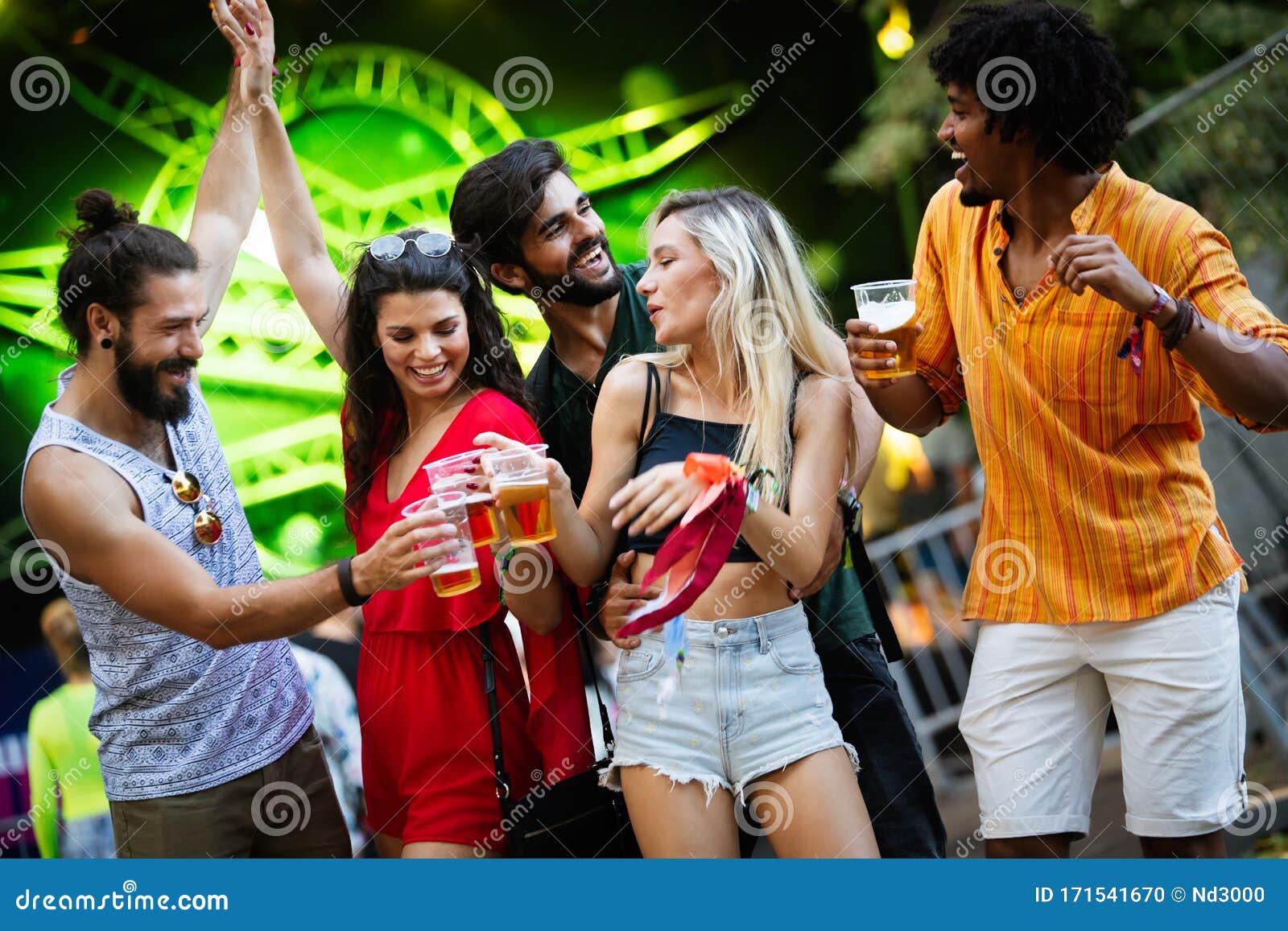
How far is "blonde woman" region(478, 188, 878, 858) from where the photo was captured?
2750 millimetres

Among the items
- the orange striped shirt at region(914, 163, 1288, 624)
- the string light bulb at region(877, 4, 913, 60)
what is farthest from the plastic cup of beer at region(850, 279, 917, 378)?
the string light bulb at region(877, 4, 913, 60)

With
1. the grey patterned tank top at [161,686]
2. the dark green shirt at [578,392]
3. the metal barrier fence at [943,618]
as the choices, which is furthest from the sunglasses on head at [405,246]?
the metal barrier fence at [943,618]

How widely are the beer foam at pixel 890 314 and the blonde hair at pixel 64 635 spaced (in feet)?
10.3

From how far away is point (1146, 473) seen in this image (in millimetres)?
2801

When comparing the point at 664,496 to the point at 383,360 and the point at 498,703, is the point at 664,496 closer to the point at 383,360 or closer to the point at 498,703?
the point at 498,703

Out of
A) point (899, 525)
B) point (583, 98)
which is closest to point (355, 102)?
point (583, 98)

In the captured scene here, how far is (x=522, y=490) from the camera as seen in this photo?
2.74 m

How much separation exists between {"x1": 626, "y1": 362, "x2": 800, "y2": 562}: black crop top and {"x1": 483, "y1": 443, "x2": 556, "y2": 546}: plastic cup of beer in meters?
0.26

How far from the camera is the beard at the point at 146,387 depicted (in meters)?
3.23

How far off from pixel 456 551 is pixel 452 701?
45 cm

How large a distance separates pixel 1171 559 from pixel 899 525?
2657 mm

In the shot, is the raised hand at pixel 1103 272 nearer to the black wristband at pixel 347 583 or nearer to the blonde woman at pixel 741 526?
the blonde woman at pixel 741 526

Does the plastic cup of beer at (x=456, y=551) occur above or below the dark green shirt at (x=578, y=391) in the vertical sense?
below
